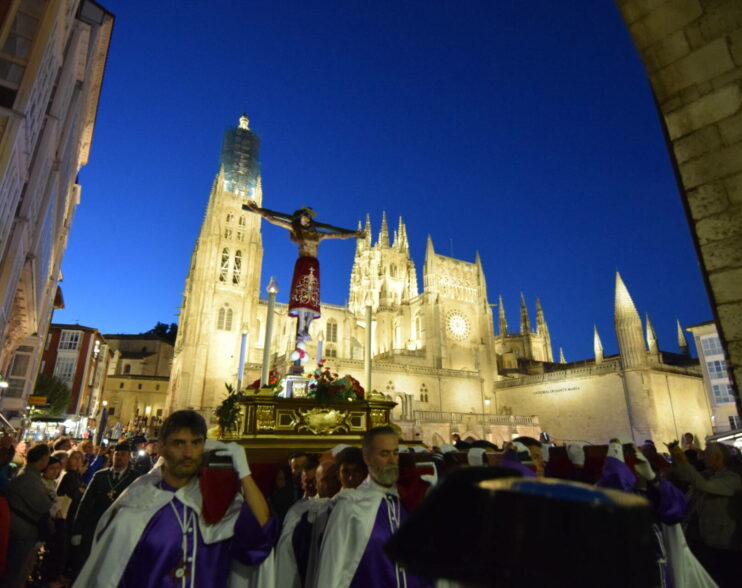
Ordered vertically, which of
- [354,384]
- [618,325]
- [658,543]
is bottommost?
[658,543]

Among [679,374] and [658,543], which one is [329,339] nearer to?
[679,374]

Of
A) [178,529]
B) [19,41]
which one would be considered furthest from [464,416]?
[178,529]

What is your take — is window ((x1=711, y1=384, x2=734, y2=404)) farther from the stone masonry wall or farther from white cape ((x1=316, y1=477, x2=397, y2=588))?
white cape ((x1=316, y1=477, x2=397, y2=588))

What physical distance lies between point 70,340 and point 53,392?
7.22 metres

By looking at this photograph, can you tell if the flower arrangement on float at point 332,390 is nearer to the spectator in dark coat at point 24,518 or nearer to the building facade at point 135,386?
the spectator in dark coat at point 24,518

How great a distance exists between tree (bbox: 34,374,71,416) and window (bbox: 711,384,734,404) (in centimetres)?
4066

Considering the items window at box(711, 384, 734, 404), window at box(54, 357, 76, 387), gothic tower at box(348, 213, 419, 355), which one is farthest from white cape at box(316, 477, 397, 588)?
gothic tower at box(348, 213, 419, 355)

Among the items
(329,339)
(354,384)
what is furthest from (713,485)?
(329,339)

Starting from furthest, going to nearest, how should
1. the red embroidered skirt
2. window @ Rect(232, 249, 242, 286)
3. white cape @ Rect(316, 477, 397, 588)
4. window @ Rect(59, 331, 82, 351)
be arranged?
window @ Rect(232, 249, 242, 286) < window @ Rect(59, 331, 82, 351) < the red embroidered skirt < white cape @ Rect(316, 477, 397, 588)

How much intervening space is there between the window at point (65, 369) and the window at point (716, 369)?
145 feet

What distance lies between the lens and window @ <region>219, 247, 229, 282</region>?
37.5 metres

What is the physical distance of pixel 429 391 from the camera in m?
36.3

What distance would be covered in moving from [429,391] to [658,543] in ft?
109

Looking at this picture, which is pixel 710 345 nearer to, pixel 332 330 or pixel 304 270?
pixel 304 270
